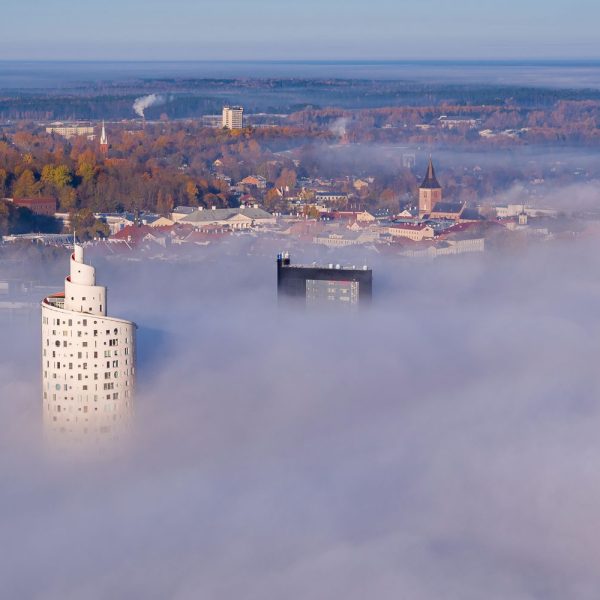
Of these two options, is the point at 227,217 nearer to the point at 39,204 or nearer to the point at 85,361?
the point at 39,204

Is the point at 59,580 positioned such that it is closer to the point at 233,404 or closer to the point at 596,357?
the point at 233,404

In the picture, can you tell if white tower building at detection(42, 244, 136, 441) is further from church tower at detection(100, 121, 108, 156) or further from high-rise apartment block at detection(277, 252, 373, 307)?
church tower at detection(100, 121, 108, 156)

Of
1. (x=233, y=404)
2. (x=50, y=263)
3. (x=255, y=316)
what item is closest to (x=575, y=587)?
(x=233, y=404)

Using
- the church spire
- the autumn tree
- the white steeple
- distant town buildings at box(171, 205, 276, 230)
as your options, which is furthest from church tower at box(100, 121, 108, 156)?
distant town buildings at box(171, 205, 276, 230)

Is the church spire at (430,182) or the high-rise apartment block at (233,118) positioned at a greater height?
the church spire at (430,182)

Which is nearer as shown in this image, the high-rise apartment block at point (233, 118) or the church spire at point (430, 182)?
the church spire at point (430, 182)

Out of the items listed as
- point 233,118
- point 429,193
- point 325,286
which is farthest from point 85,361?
point 233,118

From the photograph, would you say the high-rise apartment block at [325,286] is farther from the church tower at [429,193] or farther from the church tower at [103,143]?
the church tower at [103,143]

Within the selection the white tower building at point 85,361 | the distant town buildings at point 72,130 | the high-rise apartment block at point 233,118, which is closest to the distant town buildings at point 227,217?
the distant town buildings at point 72,130
